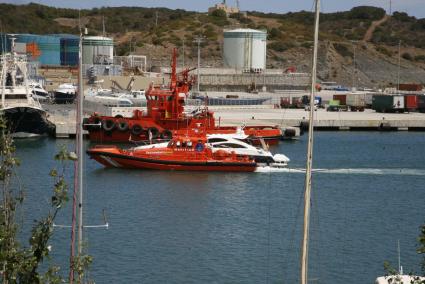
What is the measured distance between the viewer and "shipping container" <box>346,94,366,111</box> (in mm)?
76675

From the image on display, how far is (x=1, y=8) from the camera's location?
142 m

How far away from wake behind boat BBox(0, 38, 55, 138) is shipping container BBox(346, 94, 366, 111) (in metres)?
28.6

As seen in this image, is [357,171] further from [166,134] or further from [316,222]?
[316,222]

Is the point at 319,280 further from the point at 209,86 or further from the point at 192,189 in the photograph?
the point at 209,86

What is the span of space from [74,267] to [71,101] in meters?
62.5

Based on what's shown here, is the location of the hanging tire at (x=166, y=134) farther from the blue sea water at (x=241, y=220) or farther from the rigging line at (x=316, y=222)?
the rigging line at (x=316, y=222)

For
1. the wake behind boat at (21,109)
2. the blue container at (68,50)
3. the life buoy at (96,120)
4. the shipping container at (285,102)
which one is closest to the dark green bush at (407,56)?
the blue container at (68,50)

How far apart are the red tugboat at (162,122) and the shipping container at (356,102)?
24.1 meters

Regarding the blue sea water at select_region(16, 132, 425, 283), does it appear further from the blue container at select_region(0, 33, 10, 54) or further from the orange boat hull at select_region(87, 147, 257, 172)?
the blue container at select_region(0, 33, 10, 54)

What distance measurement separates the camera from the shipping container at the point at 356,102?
76675 mm

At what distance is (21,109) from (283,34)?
72.4 metres

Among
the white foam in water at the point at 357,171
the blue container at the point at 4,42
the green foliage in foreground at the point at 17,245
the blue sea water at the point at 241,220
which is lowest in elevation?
the blue sea water at the point at 241,220

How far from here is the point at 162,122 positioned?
169ft

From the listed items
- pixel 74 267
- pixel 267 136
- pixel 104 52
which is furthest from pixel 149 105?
pixel 104 52
